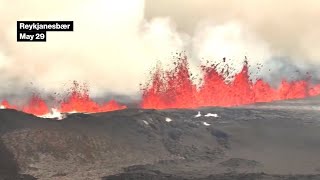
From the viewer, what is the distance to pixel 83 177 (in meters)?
66.4

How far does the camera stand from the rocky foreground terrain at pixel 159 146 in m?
71.3

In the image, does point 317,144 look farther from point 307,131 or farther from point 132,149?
point 132,149

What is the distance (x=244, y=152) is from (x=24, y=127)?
4000cm

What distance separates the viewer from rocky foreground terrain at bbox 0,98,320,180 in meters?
71.3

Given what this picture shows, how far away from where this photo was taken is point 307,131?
103938mm

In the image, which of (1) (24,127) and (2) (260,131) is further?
(2) (260,131)

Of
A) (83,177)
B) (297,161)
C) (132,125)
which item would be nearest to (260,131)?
(297,161)

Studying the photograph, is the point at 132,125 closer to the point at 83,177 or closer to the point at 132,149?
the point at 132,149

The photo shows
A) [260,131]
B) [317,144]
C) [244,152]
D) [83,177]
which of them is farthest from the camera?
[260,131]

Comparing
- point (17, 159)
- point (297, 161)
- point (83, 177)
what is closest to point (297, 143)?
point (297, 161)

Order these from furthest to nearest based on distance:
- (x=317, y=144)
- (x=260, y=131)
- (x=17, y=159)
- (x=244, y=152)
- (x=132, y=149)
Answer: (x=260, y=131) < (x=317, y=144) < (x=244, y=152) < (x=132, y=149) < (x=17, y=159)

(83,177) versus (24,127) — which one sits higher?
(24,127)

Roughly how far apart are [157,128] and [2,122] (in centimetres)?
2897

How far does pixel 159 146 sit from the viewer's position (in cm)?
8669
